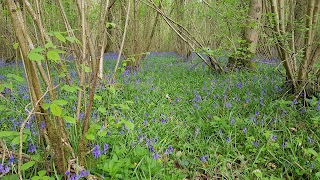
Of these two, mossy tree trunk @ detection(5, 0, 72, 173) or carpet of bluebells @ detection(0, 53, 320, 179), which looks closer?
mossy tree trunk @ detection(5, 0, 72, 173)

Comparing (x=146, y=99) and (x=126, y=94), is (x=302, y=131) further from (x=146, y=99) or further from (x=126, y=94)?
(x=126, y=94)

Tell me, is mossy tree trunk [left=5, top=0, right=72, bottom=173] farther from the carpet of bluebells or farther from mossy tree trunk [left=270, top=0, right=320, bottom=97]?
mossy tree trunk [left=270, top=0, right=320, bottom=97]

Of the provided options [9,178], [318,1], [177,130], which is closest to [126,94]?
[177,130]

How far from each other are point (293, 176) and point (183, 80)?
363 cm

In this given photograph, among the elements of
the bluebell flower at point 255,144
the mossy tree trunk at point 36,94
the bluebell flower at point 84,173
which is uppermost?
the mossy tree trunk at point 36,94

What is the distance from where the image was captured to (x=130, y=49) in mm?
7094

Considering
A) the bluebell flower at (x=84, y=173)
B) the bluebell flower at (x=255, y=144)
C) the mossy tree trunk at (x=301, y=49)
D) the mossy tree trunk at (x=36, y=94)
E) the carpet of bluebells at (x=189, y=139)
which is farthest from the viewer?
the mossy tree trunk at (x=301, y=49)

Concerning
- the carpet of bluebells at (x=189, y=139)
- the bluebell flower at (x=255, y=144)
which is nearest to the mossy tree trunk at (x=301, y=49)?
the carpet of bluebells at (x=189, y=139)

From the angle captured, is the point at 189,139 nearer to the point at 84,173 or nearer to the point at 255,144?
the point at 255,144

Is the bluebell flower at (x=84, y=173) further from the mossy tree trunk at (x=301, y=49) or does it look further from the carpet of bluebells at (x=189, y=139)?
the mossy tree trunk at (x=301, y=49)

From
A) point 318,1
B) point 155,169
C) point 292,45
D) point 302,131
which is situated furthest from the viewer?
point 292,45

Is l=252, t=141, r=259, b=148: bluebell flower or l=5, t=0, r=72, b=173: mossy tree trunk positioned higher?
l=5, t=0, r=72, b=173: mossy tree trunk

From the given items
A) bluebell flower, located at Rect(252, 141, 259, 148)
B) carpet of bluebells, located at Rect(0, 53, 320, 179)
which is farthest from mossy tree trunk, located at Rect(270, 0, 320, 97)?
bluebell flower, located at Rect(252, 141, 259, 148)

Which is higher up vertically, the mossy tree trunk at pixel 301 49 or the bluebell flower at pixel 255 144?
the mossy tree trunk at pixel 301 49
